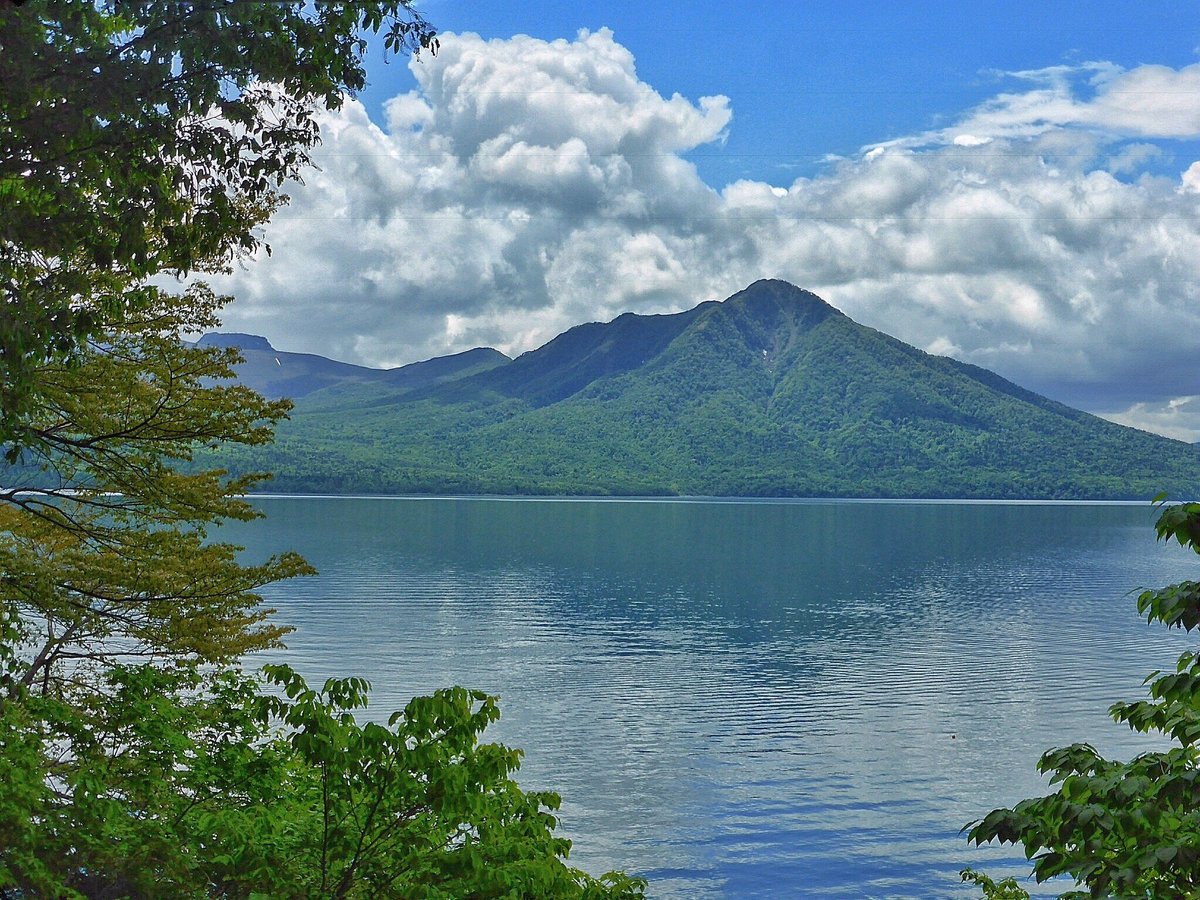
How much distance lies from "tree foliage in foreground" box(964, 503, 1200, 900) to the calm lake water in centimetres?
1770

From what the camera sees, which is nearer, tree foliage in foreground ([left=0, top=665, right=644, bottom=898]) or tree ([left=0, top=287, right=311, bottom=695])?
tree foliage in foreground ([left=0, top=665, right=644, bottom=898])

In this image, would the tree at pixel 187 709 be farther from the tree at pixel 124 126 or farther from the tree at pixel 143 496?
the tree at pixel 143 496

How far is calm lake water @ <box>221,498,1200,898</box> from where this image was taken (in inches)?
1024

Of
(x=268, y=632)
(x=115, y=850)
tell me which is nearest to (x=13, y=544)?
(x=268, y=632)

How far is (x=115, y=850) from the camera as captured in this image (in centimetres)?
857

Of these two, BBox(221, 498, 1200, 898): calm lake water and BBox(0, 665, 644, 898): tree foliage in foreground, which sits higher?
BBox(0, 665, 644, 898): tree foliage in foreground

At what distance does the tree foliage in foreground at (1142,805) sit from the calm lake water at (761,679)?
58.1 feet

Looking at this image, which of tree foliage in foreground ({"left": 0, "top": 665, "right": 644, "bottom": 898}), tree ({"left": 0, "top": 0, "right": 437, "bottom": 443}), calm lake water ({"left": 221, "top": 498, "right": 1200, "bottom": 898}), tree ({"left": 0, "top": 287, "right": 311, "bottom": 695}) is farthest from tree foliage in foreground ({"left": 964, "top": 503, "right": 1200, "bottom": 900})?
calm lake water ({"left": 221, "top": 498, "right": 1200, "bottom": 898})

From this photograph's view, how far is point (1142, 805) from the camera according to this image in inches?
237

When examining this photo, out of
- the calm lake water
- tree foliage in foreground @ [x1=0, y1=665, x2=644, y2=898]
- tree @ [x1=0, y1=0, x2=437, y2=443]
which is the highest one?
tree @ [x1=0, y1=0, x2=437, y2=443]

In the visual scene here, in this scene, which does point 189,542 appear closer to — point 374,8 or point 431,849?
point 431,849

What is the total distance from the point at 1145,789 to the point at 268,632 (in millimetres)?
14663

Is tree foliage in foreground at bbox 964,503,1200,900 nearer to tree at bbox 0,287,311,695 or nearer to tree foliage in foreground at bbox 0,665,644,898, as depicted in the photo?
tree foliage in foreground at bbox 0,665,644,898

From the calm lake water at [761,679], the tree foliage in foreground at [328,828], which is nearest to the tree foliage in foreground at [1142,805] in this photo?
the tree foliage in foreground at [328,828]
